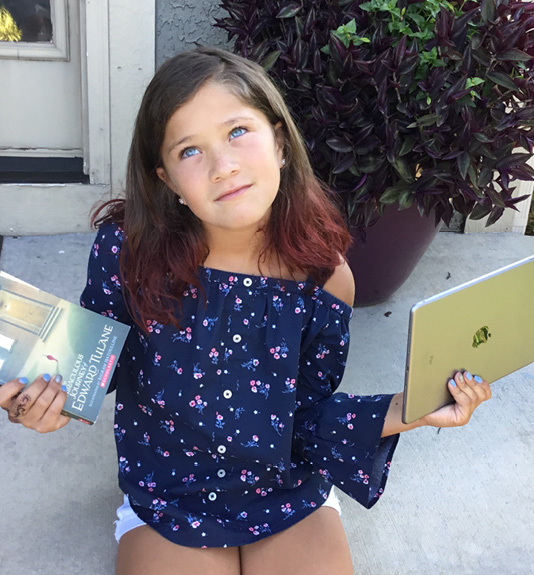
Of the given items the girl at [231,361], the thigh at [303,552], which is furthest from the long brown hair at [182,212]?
the thigh at [303,552]

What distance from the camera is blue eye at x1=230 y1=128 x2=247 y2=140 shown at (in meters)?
1.55

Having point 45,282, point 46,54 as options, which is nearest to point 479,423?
point 45,282

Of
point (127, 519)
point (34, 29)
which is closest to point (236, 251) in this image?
point (127, 519)

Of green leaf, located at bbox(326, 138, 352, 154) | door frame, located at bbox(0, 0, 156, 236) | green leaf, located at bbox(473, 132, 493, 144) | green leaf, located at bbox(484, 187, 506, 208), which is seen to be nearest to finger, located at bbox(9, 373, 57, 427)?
green leaf, located at bbox(326, 138, 352, 154)

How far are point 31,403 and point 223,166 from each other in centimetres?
59

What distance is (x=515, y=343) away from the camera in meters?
1.54

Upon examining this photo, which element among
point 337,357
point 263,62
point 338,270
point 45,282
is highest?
point 263,62

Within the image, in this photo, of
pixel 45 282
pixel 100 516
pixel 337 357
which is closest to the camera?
pixel 337 357

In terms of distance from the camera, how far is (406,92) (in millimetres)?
2418

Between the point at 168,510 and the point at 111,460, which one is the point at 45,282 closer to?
the point at 111,460

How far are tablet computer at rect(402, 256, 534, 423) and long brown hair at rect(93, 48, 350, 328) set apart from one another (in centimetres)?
42

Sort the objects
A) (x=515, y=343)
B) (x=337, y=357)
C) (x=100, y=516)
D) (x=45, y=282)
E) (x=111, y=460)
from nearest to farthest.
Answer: (x=515, y=343)
(x=337, y=357)
(x=100, y=516)
(x=111, y=460)
(x=45, y=282)

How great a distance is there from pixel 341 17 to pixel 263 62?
299 mm

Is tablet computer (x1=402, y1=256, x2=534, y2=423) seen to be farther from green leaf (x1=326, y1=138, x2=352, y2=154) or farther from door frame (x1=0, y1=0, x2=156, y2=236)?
door frame (x1=0, y1=0, x2=156, y2=236)
